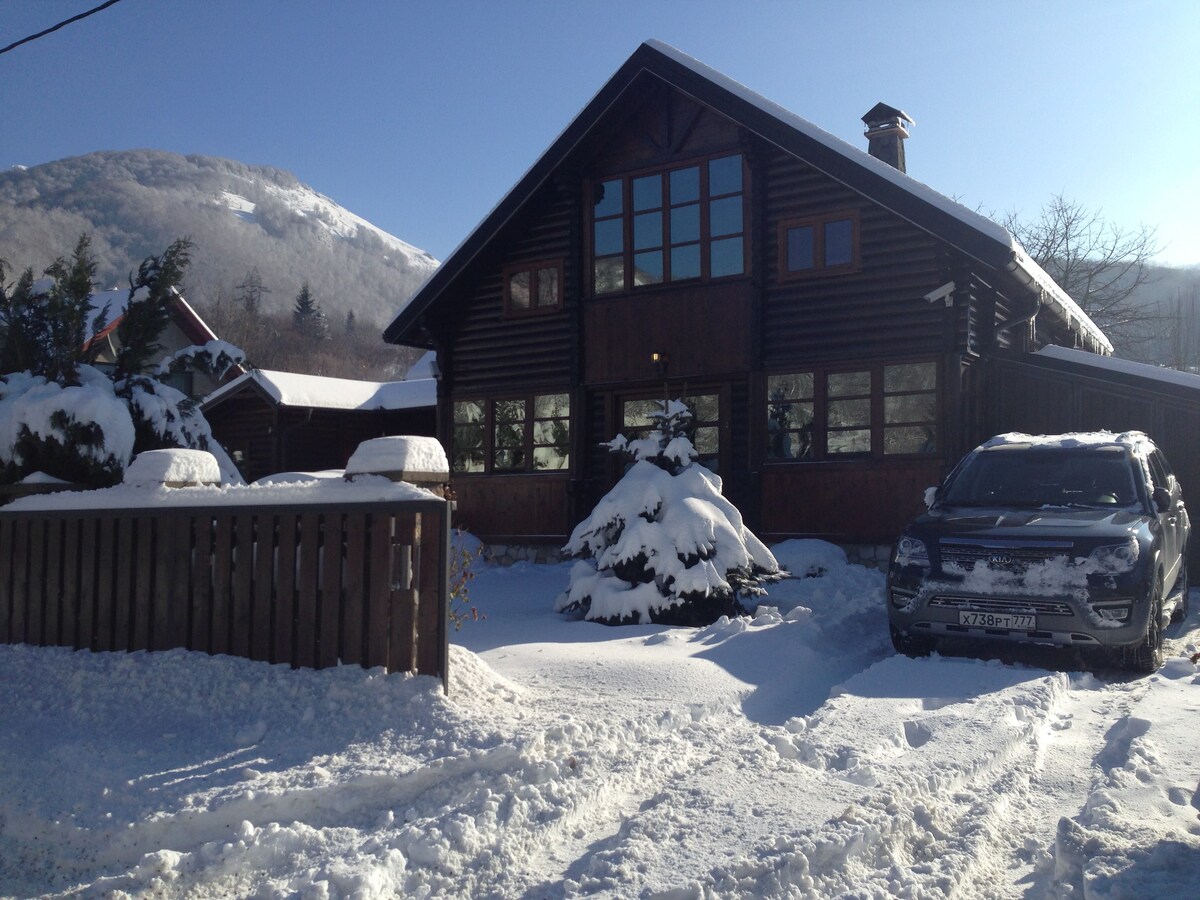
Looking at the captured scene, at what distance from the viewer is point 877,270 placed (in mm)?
13312

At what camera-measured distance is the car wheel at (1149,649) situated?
707 centimetres

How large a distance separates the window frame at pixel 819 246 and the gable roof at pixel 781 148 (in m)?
0.61

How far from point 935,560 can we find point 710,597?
2.19 metres

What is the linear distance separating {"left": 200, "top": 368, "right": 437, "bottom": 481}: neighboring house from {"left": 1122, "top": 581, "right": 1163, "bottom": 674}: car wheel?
18.1 metres

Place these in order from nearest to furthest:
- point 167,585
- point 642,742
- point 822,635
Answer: point 642,742 < point 167,585 < point 822,635

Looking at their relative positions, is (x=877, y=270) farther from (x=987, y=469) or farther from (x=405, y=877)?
(x=405, y=877)

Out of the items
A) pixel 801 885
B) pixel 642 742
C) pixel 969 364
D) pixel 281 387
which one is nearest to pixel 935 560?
pixel 642 742

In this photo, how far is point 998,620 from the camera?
7.16 metres

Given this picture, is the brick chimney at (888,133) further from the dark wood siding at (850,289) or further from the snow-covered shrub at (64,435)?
the snow-covered shrub at (64,435)

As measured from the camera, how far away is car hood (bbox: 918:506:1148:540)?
7.20 metres

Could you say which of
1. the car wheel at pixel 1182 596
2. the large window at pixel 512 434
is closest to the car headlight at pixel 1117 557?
the car wheel at pixel 1182 596

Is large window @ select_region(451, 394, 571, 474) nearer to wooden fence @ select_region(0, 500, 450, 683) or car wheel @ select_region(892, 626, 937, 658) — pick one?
car wheel @ select_region(892, 626, 937, 658)

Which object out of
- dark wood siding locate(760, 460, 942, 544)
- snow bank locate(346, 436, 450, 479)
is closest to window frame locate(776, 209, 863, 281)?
dark wood siding locate(760, 460, 942, 544)

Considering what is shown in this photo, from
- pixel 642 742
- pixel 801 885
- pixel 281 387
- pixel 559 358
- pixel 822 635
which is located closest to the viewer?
pixel 801 885
